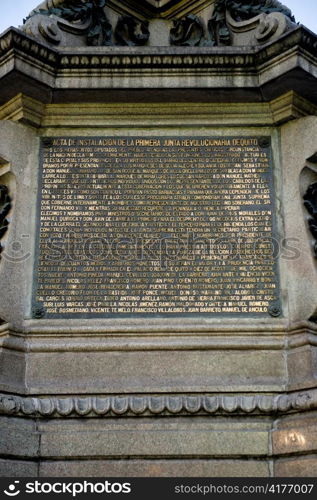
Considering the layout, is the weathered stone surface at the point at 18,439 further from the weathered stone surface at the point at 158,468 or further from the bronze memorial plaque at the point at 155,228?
the bronze memorial plaque at the point at 155,228

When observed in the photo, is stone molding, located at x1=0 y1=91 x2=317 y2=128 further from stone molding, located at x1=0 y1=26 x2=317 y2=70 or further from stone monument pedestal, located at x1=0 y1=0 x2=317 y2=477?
stone molding, located at x1=0 y1=26 x2=317 y2=70

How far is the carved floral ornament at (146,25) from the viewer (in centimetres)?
1096

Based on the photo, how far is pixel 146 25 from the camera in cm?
1241

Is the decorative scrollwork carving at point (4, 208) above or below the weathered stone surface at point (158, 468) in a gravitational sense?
above

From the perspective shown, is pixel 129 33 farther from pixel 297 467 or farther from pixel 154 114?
pixel 297 467

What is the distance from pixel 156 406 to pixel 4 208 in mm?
3545

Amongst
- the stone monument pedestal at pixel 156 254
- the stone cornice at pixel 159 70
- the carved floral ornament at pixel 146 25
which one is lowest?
the stone monument pedestal at pixel 156 254

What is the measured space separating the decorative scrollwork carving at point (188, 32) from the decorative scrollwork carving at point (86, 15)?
1.09m

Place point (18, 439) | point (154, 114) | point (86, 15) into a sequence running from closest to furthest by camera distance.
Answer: point (18, 439) → point (154, 114) → point (86, 15)

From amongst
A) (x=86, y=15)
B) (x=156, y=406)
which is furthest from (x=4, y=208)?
(x=156, y=406)

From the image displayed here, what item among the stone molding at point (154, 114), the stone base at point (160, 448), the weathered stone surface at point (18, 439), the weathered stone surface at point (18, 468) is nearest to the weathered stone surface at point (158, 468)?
the stone base at point (160, 448)

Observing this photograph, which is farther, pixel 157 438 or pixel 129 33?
pixel 129 33

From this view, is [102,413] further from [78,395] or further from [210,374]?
[210,374]

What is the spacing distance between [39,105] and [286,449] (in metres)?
5.90
